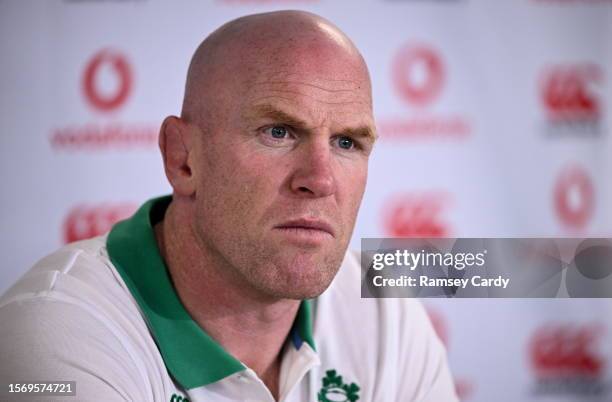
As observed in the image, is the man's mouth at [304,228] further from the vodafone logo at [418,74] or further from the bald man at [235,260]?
the vodafone logo at [418,74]

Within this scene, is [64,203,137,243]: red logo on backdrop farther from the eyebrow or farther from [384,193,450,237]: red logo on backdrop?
the eyebrow

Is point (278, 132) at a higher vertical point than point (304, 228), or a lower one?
higher

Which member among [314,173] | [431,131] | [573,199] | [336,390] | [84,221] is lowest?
[336,390]

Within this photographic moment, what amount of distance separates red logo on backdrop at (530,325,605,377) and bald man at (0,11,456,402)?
1233 millimetres

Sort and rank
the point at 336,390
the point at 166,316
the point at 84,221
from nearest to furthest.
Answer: the point at 166,316
the point at 336,390
the point at 84,221

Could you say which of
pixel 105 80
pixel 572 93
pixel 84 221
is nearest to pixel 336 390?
pixel 84 221

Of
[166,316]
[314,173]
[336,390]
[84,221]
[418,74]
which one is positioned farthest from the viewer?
[418,74]

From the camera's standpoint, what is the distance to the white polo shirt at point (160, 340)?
1.09 metres

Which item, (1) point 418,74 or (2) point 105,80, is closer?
(2) point 105,80

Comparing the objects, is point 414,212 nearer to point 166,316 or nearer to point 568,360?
point 568,360

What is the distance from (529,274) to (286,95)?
539 mm

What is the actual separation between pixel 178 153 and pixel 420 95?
4.30ft

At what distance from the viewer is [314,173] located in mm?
1157

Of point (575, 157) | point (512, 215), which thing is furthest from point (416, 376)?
point (575, 157)
